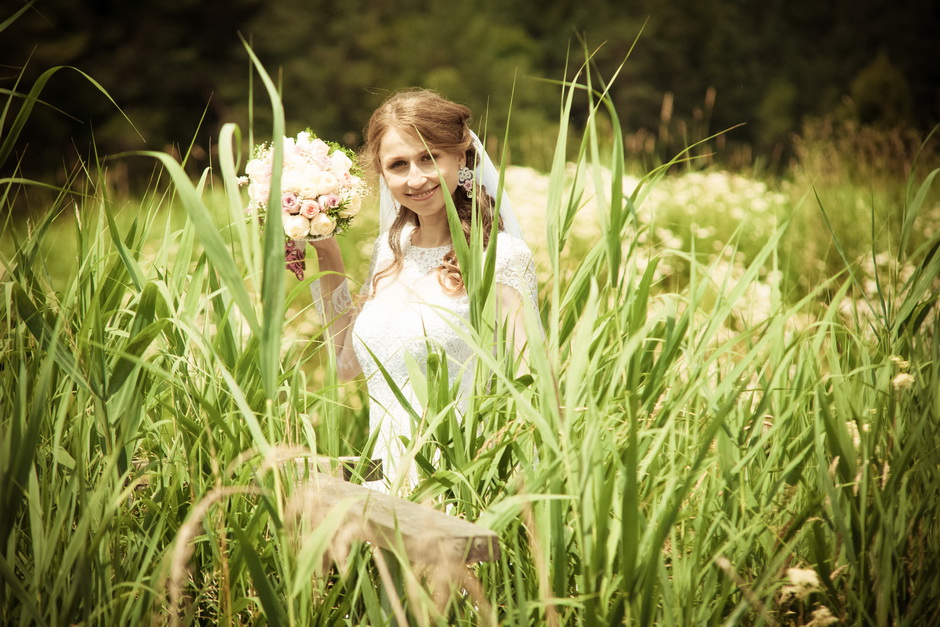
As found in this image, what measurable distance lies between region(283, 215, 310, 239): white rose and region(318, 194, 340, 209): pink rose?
0.06 meters

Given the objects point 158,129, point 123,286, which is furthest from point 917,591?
point 158,129

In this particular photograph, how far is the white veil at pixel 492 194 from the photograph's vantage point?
7.42 ft

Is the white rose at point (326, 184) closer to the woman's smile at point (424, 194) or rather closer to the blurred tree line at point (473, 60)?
the woman's smile at point (424, 194)

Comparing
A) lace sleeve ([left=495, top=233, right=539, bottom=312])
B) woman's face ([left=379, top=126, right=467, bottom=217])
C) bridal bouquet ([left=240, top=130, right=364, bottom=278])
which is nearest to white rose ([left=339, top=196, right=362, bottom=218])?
bridal bouquet ([left=240, top=130, right=364, bottom=278])

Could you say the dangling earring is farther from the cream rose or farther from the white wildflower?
the white wildflower

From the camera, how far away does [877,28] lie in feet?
64.5

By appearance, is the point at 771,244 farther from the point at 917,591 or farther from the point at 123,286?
the point at 123,286

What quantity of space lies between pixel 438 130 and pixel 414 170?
12 centimetres

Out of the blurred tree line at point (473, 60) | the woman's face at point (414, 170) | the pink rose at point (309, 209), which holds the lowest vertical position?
the pink rose at point (309, 209)

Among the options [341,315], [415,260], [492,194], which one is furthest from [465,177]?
[341,315]

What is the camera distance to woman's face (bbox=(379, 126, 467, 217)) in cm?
214

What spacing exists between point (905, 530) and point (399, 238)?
1554 mm

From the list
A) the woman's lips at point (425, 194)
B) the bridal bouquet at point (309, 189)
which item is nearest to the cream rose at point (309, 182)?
the bridal bouquet at point (309, 189)

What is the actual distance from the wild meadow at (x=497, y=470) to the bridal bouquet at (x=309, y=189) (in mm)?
271
